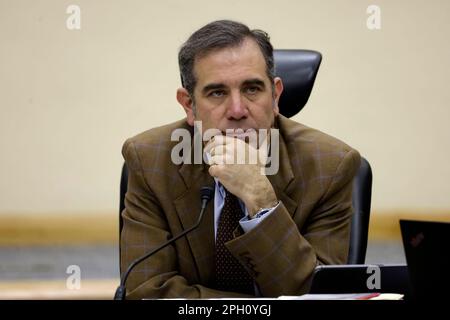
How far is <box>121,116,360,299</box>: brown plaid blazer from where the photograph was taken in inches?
71.9

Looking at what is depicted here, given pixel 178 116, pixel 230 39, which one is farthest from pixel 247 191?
pixel 178 116

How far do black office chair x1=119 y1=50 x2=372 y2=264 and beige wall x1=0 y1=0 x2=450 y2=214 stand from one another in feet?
6.51

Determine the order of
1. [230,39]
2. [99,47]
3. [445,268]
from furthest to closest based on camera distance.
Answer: [99,47], [230,39], [445,268]

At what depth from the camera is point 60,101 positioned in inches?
167

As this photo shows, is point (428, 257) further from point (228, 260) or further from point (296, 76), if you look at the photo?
point (296, 76)

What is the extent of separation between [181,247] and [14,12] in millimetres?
2680

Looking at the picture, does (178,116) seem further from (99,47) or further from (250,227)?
(250,227)

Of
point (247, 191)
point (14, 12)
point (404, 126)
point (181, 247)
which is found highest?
point (14, 12)

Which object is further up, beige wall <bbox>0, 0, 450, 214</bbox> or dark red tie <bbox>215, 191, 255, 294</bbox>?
beige wall <bbox>0, 0, 450, 214</bbox>

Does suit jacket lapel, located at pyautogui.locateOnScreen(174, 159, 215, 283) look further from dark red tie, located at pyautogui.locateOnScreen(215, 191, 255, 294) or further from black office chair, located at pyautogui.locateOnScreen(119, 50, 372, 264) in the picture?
black office chair, located at pyautogui.locateOnScreen(119, 50, 372, 264)

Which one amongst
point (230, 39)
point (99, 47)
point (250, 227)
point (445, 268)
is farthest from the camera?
point (99, 47)

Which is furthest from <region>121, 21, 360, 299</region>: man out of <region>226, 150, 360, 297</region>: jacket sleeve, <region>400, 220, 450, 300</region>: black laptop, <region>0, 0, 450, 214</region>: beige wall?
<region>0, 0, 450, 214</region>: beige wall

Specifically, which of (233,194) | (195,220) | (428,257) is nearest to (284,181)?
(233,194)

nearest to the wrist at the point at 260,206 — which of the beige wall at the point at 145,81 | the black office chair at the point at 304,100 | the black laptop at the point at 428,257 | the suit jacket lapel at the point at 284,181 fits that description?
the suit jacket lapel at the point at 284,181
